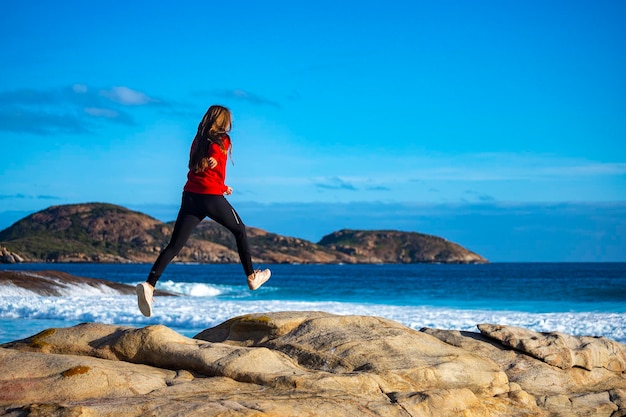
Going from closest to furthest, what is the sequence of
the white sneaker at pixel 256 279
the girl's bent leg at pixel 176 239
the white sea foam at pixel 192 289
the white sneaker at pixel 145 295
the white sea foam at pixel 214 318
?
the white sneaker at pixel 145 295 < the girl's bent leg at pixel 176 239 < the white sneaker at pixel 256 279 < the white sea foam at pixel 214 318 < the white sea foam at pixel 192 289

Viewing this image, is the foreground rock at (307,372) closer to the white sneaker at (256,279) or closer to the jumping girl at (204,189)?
the white sneaker at (256,279)

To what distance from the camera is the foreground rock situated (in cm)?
683

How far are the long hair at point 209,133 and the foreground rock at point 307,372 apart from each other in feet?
6.38

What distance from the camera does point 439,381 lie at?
26.7ft

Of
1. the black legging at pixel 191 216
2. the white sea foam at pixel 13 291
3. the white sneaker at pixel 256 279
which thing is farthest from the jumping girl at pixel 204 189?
the white sea foam at pixel 13 291

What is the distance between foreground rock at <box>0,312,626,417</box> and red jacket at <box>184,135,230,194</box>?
1.66 meters

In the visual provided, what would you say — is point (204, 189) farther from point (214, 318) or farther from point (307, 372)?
point (214, 318)

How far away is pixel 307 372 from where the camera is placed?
7777 mm

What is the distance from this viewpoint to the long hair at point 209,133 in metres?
8.97

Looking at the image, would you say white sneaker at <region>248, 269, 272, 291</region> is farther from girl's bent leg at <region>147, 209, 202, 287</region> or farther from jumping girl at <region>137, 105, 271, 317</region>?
girl's bent leg at <region>147, 209, 202, 287</region>

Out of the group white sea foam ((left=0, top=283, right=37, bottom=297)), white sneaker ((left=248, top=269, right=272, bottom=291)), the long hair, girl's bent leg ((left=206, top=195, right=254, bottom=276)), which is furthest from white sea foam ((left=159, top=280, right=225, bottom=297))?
the long hair

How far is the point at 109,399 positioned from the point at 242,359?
1404 millimetres

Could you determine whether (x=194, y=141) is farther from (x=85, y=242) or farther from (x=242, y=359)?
(x=85, y=242)

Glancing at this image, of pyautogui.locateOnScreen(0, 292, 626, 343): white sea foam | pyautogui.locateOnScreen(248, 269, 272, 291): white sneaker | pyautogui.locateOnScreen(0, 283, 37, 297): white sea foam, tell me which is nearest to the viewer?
pyautogui.locateOnScreen(248, 269, 272, 291): white sneaker
